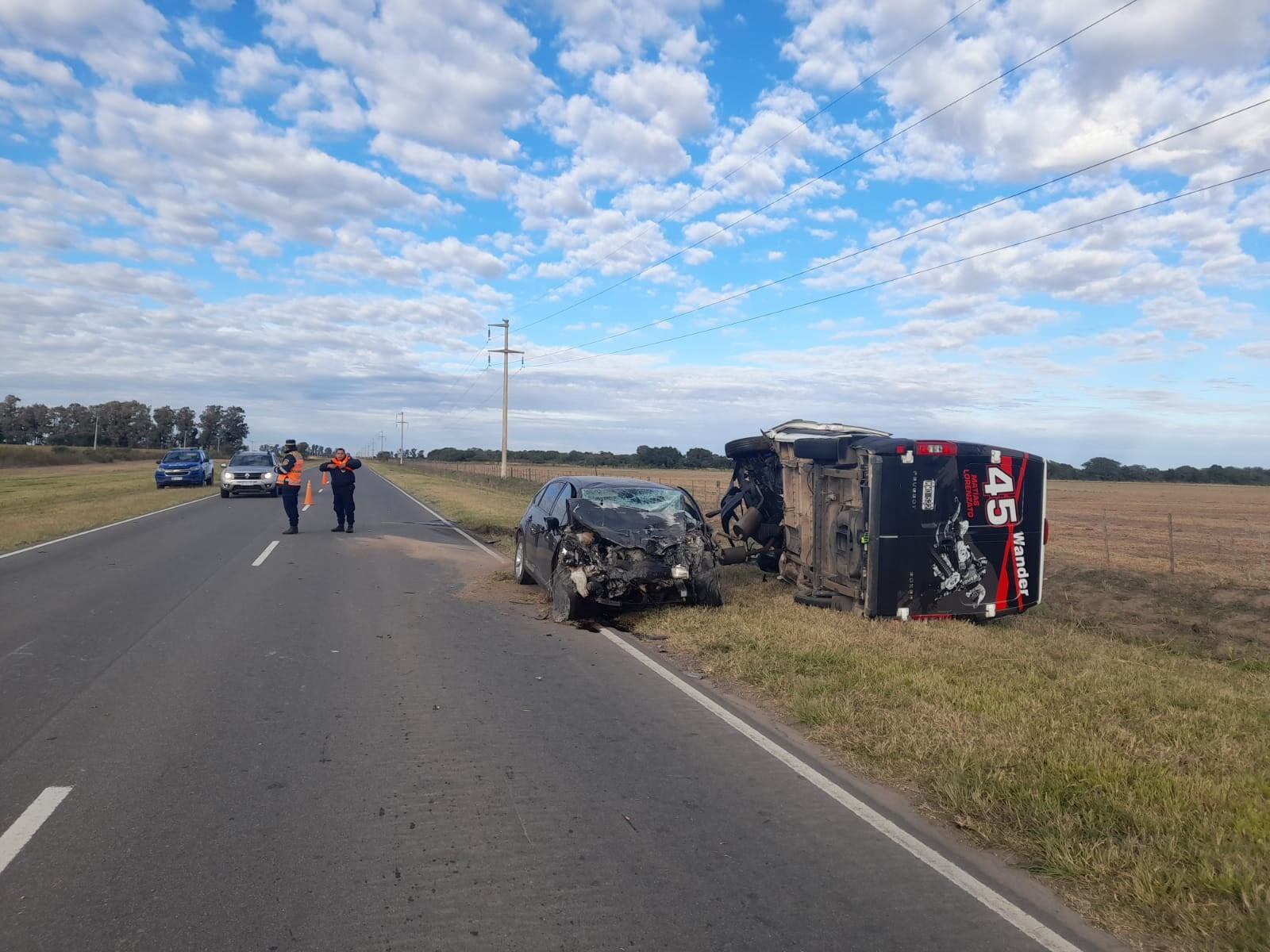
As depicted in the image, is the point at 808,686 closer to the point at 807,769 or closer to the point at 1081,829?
the point at 807,769

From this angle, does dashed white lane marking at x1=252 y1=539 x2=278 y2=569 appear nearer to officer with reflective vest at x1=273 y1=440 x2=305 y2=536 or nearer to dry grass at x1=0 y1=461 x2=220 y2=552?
officer with reflective vest at x1=273 y1=440 x2=305 y2=536

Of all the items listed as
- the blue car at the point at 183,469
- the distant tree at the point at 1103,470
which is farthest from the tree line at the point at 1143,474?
the blue car at the point at 183,469

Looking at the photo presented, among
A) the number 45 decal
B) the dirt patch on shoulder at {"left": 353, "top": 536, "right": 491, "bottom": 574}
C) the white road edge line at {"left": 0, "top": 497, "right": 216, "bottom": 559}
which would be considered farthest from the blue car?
the number 45 decal

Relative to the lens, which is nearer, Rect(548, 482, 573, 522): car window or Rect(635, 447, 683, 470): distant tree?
Rect(548, 482, 573, 522): car window

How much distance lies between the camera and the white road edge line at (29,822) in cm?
395

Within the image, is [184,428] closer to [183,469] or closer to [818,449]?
[183,469]

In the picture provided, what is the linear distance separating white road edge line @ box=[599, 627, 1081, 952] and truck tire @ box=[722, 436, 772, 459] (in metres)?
6.23

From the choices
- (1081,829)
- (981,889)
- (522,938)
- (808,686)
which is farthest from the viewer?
(808,686)

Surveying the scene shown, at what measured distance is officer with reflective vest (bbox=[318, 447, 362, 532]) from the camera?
1816 cm

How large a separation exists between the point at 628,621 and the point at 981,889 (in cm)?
621

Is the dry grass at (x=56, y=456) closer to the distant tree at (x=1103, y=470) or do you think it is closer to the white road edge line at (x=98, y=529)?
the white road edge line at (x=98, y=529)

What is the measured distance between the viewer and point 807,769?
5.28 meters

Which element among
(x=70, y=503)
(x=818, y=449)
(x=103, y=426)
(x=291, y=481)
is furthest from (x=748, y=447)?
(x=103, y=426)

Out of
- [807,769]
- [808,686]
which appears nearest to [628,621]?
[808,686]
